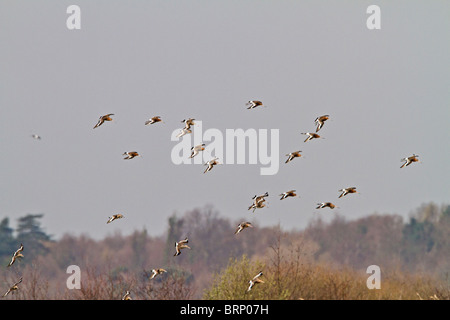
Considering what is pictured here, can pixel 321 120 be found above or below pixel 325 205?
above

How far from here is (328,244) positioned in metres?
57.4

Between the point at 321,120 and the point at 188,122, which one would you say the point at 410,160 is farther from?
the point at 188,122

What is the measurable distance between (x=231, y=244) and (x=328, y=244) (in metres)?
8.15

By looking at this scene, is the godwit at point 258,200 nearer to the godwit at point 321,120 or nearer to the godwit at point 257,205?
the godwit at point 257,205

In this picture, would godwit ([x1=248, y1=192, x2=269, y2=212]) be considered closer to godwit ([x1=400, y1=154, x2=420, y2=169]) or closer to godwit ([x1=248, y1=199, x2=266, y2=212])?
godwit ([x1=248, y1=199, x2=266, y2=212])

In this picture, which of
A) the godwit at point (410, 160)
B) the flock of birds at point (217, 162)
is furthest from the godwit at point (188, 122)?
the godwit at point (410, 160)

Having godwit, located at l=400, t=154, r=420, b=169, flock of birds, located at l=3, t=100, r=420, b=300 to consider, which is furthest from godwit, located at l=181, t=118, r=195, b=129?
godwit, located at l=400, t=154, r=420, b=169

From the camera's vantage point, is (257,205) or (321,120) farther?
(321,120)

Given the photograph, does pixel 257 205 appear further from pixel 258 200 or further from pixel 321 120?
pixel 321 120

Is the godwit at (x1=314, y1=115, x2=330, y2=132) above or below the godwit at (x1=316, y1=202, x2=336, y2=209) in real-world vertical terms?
above

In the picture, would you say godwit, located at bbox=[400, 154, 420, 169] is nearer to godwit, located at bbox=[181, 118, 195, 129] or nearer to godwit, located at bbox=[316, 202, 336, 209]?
godwit, located at bbox=[316, 202, 336, 209]

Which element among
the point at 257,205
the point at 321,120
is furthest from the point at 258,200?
the point at 321,120
